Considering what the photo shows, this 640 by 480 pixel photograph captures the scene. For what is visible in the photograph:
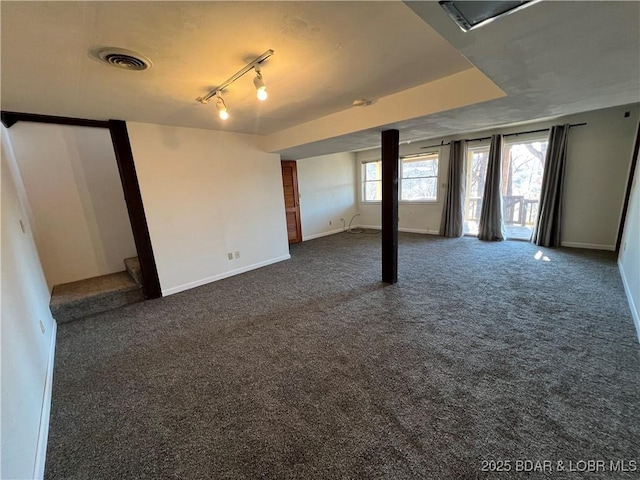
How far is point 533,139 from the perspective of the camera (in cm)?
490

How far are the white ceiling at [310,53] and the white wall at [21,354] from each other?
3.83ft

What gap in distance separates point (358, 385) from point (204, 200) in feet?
10.7

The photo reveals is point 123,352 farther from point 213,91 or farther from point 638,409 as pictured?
point 638,409

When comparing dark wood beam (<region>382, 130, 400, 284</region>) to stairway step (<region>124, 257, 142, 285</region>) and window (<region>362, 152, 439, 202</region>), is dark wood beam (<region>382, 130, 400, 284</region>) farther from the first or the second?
window (<region>362, 152, 439, 202</region>)

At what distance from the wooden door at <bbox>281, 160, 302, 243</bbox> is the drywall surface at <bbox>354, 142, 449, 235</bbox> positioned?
97.7 inches

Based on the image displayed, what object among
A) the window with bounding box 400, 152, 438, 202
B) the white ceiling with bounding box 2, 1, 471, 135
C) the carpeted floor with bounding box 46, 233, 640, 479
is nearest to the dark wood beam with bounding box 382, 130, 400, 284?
the carpeted floor with bounding box 46, 233, 640, 479

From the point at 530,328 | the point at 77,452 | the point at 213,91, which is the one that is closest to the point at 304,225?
the point at 213,91

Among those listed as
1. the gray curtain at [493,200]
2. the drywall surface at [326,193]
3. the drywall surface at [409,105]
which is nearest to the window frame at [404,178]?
the drywall surface at [326,193]

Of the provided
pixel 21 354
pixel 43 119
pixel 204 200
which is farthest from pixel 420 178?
pixel 21 354

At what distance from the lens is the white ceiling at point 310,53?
1205 mm

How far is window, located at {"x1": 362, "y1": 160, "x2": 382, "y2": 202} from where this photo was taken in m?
7.54

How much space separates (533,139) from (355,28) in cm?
525

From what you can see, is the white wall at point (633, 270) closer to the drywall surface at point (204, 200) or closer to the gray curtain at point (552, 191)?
the gray curtain at point (552, 191)

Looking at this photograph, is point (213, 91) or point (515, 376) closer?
point (515, 376)
